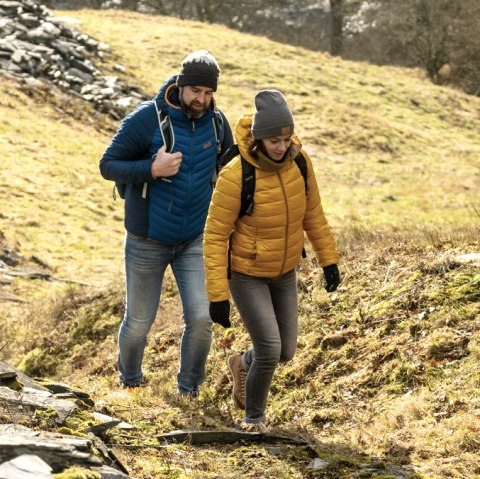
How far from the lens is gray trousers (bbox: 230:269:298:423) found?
18.1 ft

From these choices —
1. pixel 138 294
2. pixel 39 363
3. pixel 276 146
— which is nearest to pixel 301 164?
pixel 276 146

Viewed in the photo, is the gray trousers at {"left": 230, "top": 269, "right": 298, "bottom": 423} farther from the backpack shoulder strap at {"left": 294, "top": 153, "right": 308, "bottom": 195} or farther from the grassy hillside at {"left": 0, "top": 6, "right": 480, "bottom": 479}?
the backpack shoulder strap at {"left": 294, "top": 153, "right": 308, "bottom": 195}

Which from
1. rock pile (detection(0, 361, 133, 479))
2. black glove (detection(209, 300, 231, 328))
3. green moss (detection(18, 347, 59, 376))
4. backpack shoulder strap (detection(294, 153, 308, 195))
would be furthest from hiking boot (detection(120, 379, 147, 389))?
backpack shoulder strap (detection(294, 153, 308, 195))

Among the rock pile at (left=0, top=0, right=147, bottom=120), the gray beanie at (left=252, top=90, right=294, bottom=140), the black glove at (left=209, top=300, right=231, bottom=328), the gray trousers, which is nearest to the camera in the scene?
the gray beanie at (left=252, top=90, right=294, bottom=140)

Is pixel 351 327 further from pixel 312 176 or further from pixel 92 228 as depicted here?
pixel 92 228

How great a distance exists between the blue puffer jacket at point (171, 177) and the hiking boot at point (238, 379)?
974 mm

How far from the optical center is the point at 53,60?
26.0 metres

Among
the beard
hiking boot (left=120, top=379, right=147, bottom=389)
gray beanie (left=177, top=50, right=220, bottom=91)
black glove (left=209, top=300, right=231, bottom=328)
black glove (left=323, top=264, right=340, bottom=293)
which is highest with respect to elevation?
gray beanie (left=177, top=50, right=220, bottom=91)

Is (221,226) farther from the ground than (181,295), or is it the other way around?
A: (221,226)

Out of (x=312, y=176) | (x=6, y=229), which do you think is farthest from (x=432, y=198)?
(x=312, y=176)

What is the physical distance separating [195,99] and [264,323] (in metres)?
1.66

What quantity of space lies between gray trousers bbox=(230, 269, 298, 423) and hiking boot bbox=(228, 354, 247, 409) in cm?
20

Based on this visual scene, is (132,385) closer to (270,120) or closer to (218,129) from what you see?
(218,129)

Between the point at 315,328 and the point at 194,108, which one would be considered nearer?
the point at 194,108
